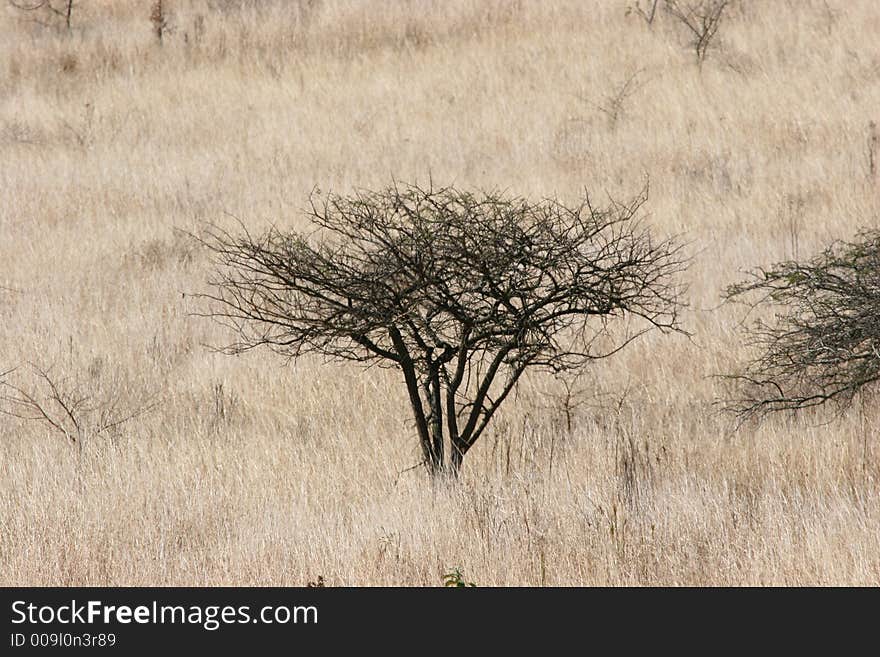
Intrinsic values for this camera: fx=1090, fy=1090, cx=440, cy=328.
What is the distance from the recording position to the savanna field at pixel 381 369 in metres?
5.50

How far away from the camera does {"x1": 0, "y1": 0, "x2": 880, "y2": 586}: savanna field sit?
550cm

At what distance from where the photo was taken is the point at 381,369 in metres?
9.10

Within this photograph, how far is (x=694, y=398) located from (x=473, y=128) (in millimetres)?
9084

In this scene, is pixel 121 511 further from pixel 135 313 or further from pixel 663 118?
pixel 663 118

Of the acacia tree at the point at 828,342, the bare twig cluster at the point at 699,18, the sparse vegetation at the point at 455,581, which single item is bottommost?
the sparse vegetation at the point at 455,581

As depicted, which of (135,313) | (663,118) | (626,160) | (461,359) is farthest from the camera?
(663,118)

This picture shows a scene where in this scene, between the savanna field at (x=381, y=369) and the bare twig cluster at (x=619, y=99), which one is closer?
the savanna field at (x=381, y=369)

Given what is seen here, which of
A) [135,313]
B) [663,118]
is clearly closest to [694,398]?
[135,313]

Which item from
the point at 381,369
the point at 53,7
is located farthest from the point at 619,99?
the point at 53,7

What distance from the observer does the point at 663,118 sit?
16234mm

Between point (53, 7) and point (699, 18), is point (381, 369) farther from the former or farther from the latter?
point (53, 7)

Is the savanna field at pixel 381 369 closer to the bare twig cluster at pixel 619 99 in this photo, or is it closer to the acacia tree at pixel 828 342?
the bare twig cluster at pixel 619 99

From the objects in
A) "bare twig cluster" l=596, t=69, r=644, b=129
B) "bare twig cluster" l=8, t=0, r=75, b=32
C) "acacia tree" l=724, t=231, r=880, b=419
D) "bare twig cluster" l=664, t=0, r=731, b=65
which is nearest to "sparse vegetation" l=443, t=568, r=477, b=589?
"acacia tree" l=724, t=231, r=880, b=419

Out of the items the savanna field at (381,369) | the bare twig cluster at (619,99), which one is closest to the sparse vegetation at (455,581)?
the savanna field at (381,369)
